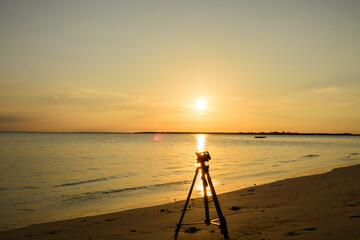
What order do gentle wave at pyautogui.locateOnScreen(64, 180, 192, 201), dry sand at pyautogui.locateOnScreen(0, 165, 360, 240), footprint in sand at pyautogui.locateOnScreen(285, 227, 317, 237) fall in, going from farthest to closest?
gentle wave at pyautogui.locateOnScreen(64, 180, 192, 201) < dry sand at pyautogui.locateOnScreen(0, 165, 360, 240) < footprint in sand at pyautogui.locateOnScreen(285, 227, 317, 237)

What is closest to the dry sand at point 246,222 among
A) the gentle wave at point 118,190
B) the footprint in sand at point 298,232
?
the footprint in sand at point 298,232

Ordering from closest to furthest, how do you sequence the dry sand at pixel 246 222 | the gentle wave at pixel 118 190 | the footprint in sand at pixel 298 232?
1. the footprint in sand at pixel 298 232
2. the dry sand at pixel 246 222
3. the gentle wave at pixel 118 190

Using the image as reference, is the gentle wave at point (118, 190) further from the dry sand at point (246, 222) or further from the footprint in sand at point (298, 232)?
the footprint in sand at point (298, 232)

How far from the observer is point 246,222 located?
785 cm

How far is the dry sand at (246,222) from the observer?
21.5 feet

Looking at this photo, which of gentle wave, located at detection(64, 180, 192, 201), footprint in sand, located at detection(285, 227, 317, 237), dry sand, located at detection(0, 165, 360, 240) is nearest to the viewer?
footprint in sand, located at detection(285, 227, 317, 237)

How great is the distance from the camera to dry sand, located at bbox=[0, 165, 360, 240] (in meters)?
6.55

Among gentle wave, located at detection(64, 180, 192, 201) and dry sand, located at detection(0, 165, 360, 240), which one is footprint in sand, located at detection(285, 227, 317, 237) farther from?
gentle wave, located at detection(64, 180, 192, 201)

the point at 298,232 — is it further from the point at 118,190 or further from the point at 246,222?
the point at 118,190

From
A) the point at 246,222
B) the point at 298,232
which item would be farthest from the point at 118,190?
the point at 298,232

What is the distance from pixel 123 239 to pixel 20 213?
748 centimetres

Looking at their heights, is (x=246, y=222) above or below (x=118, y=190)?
above

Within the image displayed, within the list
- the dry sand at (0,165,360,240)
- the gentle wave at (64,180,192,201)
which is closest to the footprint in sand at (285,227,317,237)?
the dry sand at (0,165,360,240)

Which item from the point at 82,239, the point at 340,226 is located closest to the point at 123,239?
the point at 82,239
